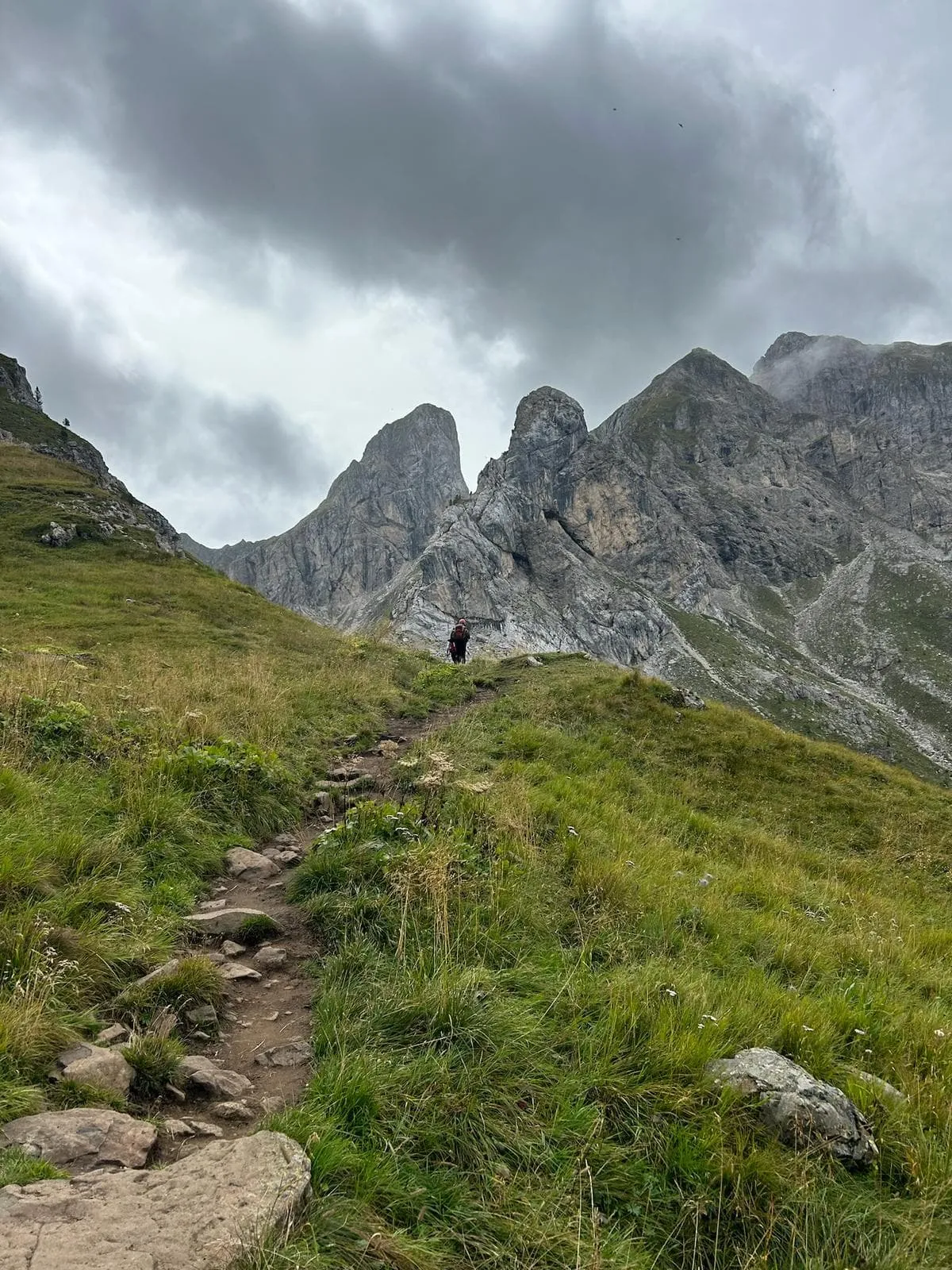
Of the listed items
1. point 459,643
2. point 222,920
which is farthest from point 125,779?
point 459,643

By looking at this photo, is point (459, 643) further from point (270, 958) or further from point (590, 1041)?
point (590, 1041)

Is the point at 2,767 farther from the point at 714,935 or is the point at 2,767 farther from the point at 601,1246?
the point at 714,935

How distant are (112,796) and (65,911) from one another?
2718 millimetres

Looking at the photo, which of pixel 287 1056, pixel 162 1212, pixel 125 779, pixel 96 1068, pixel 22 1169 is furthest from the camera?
pixel 125 779

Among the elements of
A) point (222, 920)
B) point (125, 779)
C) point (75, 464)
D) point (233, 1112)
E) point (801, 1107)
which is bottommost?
point (233, 1112)

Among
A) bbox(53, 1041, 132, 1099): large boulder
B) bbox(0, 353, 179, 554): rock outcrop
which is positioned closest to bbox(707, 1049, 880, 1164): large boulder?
bbox(53, 1041, 132, 1099): large boulder

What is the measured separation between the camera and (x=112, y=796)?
756 centimetres

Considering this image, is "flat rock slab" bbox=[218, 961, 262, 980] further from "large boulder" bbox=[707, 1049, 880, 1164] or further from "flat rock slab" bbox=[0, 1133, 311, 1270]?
"large boulder" bbox=[707, 1049, 880, 1164]

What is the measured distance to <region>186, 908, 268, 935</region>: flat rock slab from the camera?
5926 millimetres

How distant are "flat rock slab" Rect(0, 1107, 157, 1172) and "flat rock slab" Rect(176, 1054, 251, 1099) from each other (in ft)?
1.95

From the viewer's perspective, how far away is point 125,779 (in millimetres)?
7977

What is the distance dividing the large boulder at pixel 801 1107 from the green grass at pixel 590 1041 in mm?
101

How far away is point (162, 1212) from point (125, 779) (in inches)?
238

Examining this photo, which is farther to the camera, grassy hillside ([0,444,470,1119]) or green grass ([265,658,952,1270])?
grassy hillside ([0,444,470,1119])
